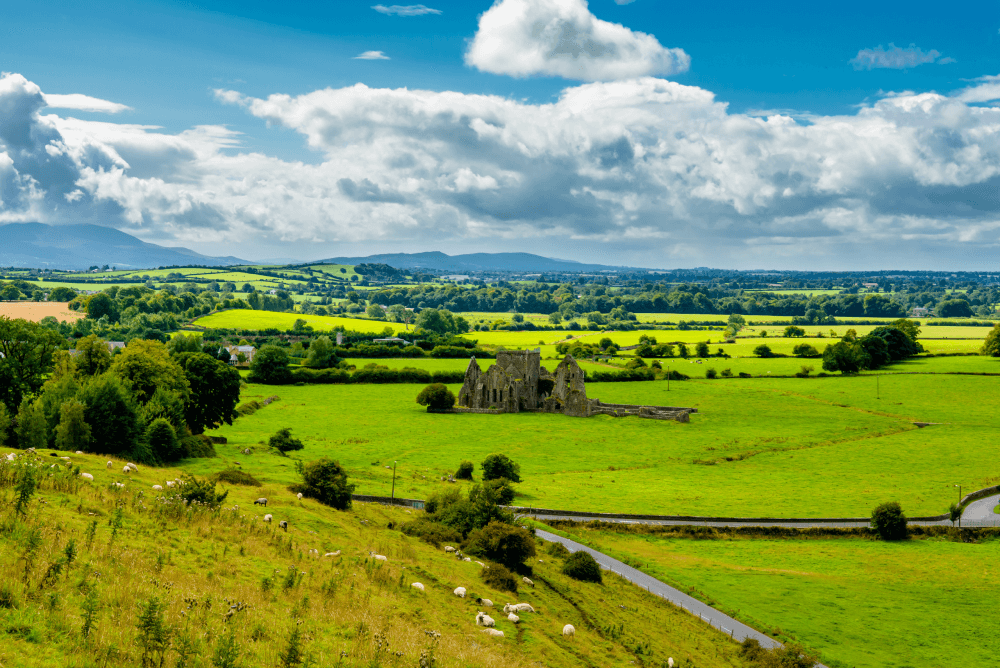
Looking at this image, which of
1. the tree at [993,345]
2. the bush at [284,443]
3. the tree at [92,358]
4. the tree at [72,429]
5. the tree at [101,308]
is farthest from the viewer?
the tree at [101,308]

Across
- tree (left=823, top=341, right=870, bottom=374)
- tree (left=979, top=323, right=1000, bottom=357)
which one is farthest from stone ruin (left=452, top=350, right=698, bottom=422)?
tree (left=979, top=323, right=1000, bottom=357)

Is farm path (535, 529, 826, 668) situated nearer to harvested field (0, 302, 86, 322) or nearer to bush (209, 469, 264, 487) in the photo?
bush (209, 469, 264, 487)

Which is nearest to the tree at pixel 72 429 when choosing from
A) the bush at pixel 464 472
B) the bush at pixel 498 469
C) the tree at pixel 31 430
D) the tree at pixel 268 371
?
the tree at pixel 31 430

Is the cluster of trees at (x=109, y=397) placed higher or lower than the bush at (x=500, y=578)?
higher

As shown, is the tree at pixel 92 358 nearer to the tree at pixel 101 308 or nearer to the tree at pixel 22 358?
the tree at pixel 22 358

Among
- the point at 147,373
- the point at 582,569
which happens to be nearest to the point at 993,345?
the point at 582,569

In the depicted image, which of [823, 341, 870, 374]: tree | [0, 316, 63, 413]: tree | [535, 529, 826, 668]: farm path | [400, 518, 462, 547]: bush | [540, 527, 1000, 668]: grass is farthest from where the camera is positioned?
[823, 341, 870, 374]: tree

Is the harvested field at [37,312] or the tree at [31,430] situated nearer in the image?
the tree at [31,430]

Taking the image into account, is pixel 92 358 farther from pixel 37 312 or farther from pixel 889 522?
pixel 37 312
